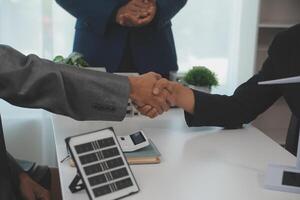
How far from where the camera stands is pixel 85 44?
2.01 meters

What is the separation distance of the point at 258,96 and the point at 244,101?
72 millimetres

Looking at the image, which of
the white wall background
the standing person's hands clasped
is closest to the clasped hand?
the standing person's hands clasped

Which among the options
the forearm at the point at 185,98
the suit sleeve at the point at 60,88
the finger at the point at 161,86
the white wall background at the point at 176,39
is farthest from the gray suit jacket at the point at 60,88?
the white wall background at the point at 176,39

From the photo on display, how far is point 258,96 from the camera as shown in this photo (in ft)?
5.21

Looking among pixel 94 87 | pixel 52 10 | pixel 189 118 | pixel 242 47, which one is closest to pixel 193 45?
pixel 242 47

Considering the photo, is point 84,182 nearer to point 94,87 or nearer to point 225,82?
point 94,87

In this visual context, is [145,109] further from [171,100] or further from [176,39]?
[176,39]

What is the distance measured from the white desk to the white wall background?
1049 millimetres

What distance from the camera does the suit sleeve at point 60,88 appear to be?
0.98 m

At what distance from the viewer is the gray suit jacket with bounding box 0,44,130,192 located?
98 centimetres

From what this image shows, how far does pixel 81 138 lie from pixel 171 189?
240 millimetres

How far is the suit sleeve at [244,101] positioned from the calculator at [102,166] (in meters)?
0.55

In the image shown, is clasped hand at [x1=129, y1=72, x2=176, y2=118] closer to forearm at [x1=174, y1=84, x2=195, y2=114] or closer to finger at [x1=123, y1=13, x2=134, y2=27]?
forearm at [x1=174, y1=84, x2=195, y2=114]

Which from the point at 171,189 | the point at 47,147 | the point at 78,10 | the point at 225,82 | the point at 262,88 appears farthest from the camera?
the point at 225,82
